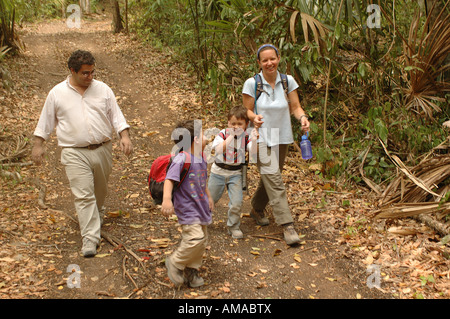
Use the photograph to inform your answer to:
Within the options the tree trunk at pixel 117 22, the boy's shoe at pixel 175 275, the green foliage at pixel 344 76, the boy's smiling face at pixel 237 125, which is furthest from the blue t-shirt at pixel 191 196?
the tree trunk at pixel 117 22

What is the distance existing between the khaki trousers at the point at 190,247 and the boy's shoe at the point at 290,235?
3.93ft

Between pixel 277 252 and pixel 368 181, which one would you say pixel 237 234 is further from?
pixel 368 181

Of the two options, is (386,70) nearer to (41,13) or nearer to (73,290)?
(73,290)

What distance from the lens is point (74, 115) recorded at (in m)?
4.16

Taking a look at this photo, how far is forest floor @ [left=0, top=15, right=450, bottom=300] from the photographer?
361cm

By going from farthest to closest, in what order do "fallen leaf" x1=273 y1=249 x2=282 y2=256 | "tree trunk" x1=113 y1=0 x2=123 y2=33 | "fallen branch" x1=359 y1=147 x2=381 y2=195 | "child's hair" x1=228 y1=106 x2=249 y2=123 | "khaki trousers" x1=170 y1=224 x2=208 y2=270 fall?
"tree trunk" x1=113 y1=0 x2=123 y2=33
"fallen branch" x1=359 y1=147 x2=381 y2=195
"fallen leaf" x1=273 y1=249 x2=282 y2=256
"child's hair" x1=228 y1=106 x2=249 y2=123
"khaki trousers" x1=170 y1=224 x2=208 y2=270

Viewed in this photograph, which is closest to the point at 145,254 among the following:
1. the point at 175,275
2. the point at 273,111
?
the point at 175,275

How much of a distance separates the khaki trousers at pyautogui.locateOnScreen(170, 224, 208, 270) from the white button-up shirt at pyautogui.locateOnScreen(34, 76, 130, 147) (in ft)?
5.00

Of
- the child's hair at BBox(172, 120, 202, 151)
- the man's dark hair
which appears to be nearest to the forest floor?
the child's hair at BBox(172, 120, 202, 151)

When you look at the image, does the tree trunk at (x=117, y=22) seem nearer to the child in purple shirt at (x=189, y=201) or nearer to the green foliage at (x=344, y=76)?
the green foliage at (x=344, y=76)

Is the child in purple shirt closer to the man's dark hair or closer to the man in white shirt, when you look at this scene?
the man in white shirt

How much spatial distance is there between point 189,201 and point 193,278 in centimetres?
68

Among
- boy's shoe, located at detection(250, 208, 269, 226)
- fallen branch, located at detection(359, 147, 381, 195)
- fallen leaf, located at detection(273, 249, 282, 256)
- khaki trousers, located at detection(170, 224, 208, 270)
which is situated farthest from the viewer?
fallen branch, located at detection(359, 147, 381, 195)

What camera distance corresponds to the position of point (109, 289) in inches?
140
